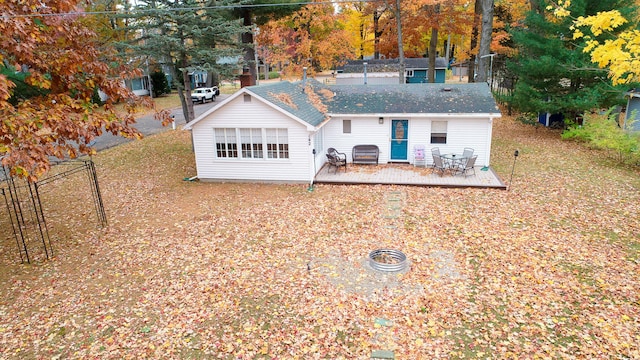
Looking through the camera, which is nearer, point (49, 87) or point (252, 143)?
point (49, 87)

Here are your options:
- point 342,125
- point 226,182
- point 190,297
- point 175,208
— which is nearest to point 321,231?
point 190,297

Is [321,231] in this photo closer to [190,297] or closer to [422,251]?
[422,251]

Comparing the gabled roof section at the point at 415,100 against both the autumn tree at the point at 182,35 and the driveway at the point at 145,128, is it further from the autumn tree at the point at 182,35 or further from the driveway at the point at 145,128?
the driveway at the point at 145,128

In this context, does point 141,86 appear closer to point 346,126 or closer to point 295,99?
point 295,99

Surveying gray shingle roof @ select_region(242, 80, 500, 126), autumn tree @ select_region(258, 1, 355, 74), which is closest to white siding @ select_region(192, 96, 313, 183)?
gray shingle roof @ select_region(242, 80, 500, 126)

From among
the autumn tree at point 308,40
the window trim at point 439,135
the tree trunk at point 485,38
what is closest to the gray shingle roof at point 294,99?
the window trim at point 439,135

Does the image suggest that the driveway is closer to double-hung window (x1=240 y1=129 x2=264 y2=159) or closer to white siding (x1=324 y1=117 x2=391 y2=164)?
double-hung window (x1=240 y1=129 x2=264 y2=159)

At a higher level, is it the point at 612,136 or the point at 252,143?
the point at 252,143

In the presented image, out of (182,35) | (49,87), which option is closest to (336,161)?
(182,35)
